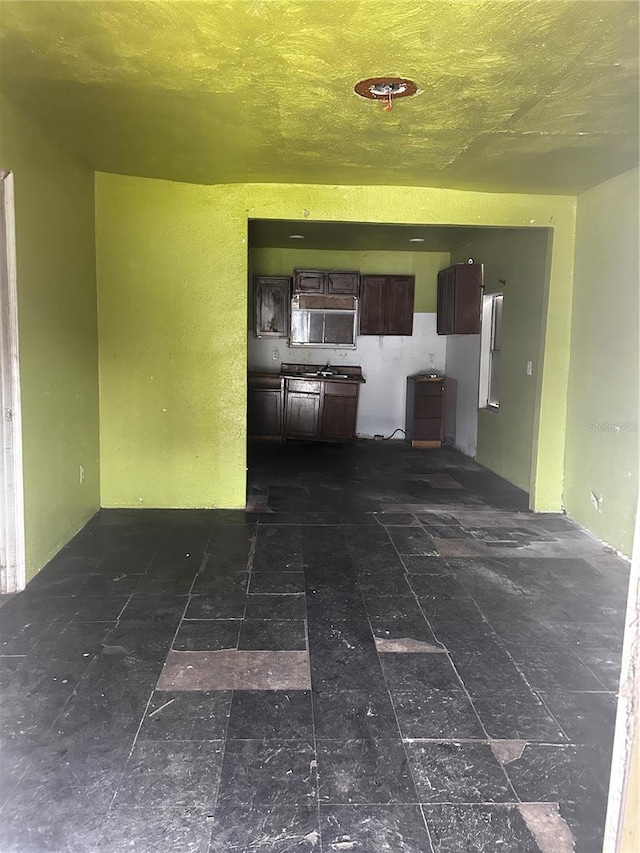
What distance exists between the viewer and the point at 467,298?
21.2 ft

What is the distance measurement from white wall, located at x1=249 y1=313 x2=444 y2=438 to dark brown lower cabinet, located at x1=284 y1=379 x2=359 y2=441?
24.0 inches

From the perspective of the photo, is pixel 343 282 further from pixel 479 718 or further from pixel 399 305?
pixel 479 718

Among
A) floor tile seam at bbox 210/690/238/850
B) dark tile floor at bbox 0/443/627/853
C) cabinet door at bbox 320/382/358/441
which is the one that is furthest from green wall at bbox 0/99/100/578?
cabinet door at bbox 320/382/358/441

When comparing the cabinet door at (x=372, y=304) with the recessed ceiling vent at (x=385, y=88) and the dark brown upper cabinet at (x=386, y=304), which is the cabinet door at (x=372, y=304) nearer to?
the dark brown upper cabinet at (x=386, y=304)

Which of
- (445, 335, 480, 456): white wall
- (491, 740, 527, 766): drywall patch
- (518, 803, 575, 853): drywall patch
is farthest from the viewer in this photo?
(445, 335, 480, 456): white wall

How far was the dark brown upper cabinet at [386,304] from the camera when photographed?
753 centimetres

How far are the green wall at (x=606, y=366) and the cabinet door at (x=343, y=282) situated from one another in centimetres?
351

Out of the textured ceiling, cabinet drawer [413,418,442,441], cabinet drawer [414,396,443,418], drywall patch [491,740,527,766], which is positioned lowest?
drywall patch [491,740,527,766]

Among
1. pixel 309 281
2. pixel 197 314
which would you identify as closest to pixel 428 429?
pixel 309 281

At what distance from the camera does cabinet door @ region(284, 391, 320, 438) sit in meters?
7.36

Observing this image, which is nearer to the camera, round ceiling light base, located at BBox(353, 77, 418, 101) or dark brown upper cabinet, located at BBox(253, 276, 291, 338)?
round ceiling light base, located at BBox(353, 77, 418, 101)

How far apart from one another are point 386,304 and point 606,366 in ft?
13.1

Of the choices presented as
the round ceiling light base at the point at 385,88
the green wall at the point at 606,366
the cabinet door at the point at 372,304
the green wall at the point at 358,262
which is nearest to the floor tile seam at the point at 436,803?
the green wall at the point at 606,366

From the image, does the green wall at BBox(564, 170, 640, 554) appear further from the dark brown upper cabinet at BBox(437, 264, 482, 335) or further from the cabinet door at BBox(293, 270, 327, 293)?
the cabinet door at BBox(293, 270, 327, 293)
